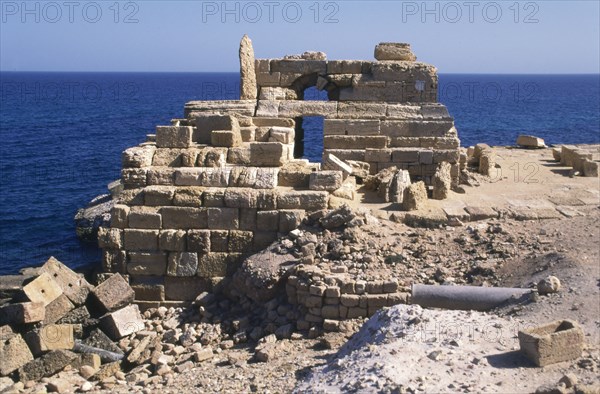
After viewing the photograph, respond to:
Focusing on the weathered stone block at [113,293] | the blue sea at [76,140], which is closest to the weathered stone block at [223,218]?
the weathered stone block at [113,293]

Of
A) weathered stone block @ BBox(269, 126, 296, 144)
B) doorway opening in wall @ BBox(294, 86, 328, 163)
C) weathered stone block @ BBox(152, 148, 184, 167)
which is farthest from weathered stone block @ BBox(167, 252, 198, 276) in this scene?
doorway opening in wall @ BBox(294, 86, 328, 163)

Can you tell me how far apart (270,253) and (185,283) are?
68.1 inches

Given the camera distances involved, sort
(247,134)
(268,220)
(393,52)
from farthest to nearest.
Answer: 1. (393,52)
2. (247,134)
3. (268,220)

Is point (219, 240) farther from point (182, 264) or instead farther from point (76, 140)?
point (76, 140)

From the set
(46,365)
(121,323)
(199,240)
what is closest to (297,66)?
(199,240)

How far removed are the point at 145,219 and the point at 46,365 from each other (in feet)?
9.79

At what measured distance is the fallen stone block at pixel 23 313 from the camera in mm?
11688

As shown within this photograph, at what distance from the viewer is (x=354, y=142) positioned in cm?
1653

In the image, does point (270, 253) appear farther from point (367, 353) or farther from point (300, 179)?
point (367, 353)

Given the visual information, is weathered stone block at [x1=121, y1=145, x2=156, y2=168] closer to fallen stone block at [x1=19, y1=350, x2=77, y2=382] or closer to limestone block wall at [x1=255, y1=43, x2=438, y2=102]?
fallen stone block at [x1=19, y1=350, x2=77, y2=382]

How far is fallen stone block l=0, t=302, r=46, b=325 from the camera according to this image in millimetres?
11688

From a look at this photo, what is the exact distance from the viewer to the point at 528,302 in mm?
9672

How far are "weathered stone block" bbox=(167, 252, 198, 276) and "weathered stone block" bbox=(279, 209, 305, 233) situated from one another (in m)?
1.58

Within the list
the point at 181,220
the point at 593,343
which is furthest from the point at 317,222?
the point at 593,343
